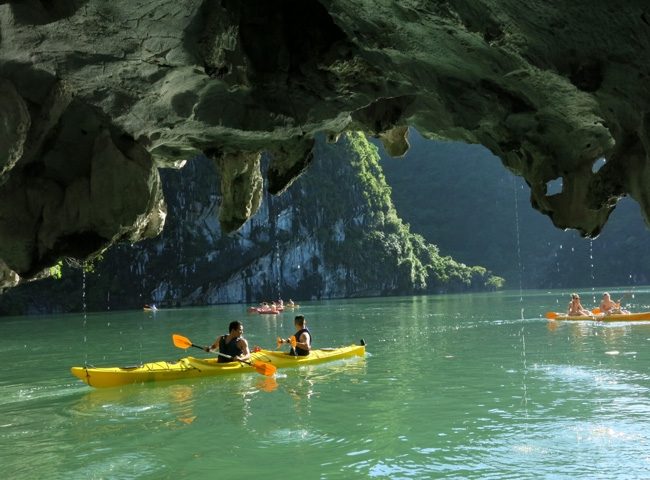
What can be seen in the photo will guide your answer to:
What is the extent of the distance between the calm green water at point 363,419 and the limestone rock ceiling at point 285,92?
2443 mm

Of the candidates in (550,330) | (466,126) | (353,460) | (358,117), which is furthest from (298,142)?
(550,330)

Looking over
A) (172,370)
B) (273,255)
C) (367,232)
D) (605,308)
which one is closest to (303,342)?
(172,370)

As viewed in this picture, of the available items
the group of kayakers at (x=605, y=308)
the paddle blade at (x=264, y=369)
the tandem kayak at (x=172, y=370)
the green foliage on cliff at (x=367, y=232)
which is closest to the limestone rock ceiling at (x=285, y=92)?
the paddle blade at (x=264, y=369)

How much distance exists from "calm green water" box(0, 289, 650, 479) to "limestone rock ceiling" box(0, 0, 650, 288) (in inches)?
96.2

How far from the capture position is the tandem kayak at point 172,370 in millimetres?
11336

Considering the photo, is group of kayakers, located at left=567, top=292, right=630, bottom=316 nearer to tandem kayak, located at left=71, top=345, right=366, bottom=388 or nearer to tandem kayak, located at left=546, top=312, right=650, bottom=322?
tandem kayak, located at left=546, top=312, right=650, bottom=322

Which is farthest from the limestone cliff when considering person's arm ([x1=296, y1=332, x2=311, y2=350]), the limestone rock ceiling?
the limestone rock ceiling

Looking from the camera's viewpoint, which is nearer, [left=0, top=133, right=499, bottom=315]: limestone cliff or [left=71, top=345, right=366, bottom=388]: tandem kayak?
[left=71, top=345, right=366, bottom=388]: tandem kayak

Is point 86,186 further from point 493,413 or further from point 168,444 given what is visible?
point 493,413

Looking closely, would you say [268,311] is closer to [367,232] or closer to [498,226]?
[367,232]

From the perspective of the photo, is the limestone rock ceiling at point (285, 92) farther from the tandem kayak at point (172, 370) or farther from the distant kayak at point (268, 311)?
the distant kayak at point (268, 311)

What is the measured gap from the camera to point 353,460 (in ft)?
22.4

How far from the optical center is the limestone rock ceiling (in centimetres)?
386

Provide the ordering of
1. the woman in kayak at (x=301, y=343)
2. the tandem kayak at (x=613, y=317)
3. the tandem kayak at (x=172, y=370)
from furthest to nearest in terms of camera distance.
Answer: the tandem kayak at (x=613, y=317), the woman in kayak at (x=301, y=343), the tandem kayak at (x=172, y=370)
